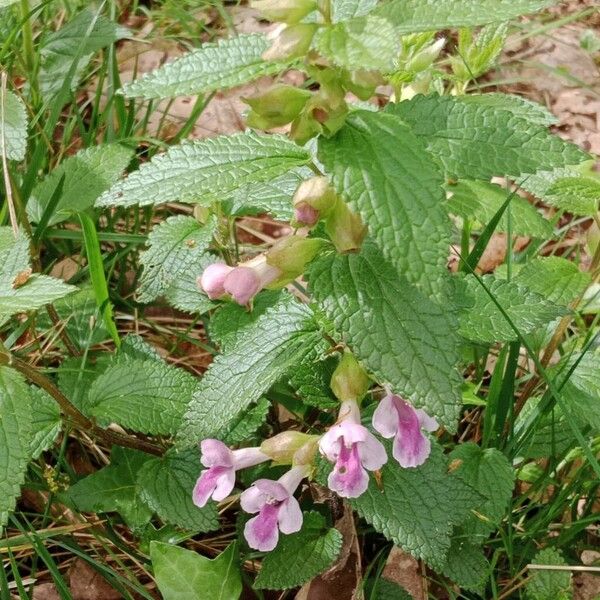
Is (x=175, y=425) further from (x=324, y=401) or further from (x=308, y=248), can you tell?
(x=308, y=248)

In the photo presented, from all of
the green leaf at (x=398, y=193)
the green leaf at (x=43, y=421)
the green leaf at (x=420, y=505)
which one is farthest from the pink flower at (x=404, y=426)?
the green leaf at (x=43, y=421)

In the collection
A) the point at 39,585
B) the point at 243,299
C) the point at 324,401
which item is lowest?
the point at 39,585

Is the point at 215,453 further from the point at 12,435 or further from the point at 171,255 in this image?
the point at 171,255

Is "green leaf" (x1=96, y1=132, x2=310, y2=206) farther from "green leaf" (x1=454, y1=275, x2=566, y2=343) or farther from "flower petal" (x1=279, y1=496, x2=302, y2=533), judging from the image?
"flower petal" (x1=279, y1=496, x2=302, y2=533)

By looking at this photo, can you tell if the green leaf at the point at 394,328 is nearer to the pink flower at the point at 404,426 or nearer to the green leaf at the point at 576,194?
the pink flower at the point at 404,426

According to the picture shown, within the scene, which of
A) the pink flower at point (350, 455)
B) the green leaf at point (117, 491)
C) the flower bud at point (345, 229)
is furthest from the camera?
the green leaf at point (117, 491)

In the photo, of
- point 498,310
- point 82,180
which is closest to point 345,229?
point 498,310

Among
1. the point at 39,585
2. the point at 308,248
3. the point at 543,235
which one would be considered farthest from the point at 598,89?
the point at 39,585
